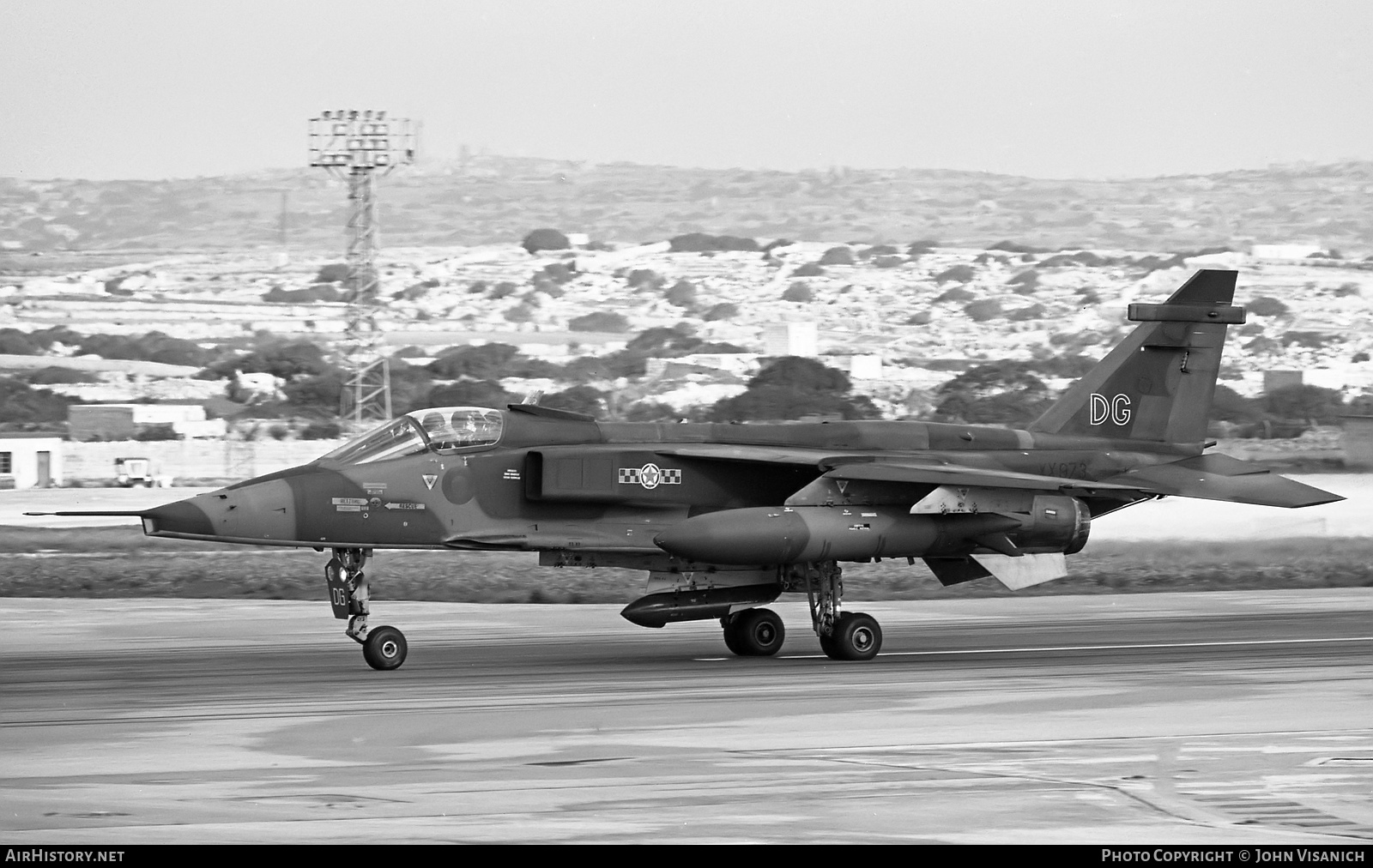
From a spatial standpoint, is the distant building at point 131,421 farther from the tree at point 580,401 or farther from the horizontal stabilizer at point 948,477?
the horizontal stabilizer at point 948,477

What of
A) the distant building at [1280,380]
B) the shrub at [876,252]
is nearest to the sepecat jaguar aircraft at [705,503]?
the distant building at [1280,380]

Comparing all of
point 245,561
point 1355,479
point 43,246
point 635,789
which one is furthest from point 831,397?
point 43,246

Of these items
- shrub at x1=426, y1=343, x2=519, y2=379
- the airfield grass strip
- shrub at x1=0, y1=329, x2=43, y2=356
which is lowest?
the airfield grass strip

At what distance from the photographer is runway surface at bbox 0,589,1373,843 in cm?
905

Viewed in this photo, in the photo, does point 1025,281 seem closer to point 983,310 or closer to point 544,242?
point 983,310

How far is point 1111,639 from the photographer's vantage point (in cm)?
1983

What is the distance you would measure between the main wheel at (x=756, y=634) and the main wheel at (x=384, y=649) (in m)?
3.65

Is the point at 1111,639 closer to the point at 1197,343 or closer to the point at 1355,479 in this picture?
the point at 1197,343

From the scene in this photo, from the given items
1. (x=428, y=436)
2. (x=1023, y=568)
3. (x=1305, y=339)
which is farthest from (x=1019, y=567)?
(x=1305, y=339)

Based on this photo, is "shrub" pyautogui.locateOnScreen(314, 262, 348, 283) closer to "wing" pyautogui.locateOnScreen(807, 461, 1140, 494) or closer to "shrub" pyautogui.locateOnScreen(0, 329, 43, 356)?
"shrub" pyautogui.locateOnScreen(0, 329, 43, 356)

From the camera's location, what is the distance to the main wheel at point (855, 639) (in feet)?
58.2

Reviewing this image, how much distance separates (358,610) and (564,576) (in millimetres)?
13744

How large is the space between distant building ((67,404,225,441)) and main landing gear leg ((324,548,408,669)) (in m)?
52.8

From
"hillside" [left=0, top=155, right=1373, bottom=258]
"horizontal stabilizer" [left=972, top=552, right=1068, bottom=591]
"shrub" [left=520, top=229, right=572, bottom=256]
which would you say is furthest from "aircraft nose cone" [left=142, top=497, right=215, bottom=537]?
"hillside" [left=0, top=155, right=1373, bottom=258]
